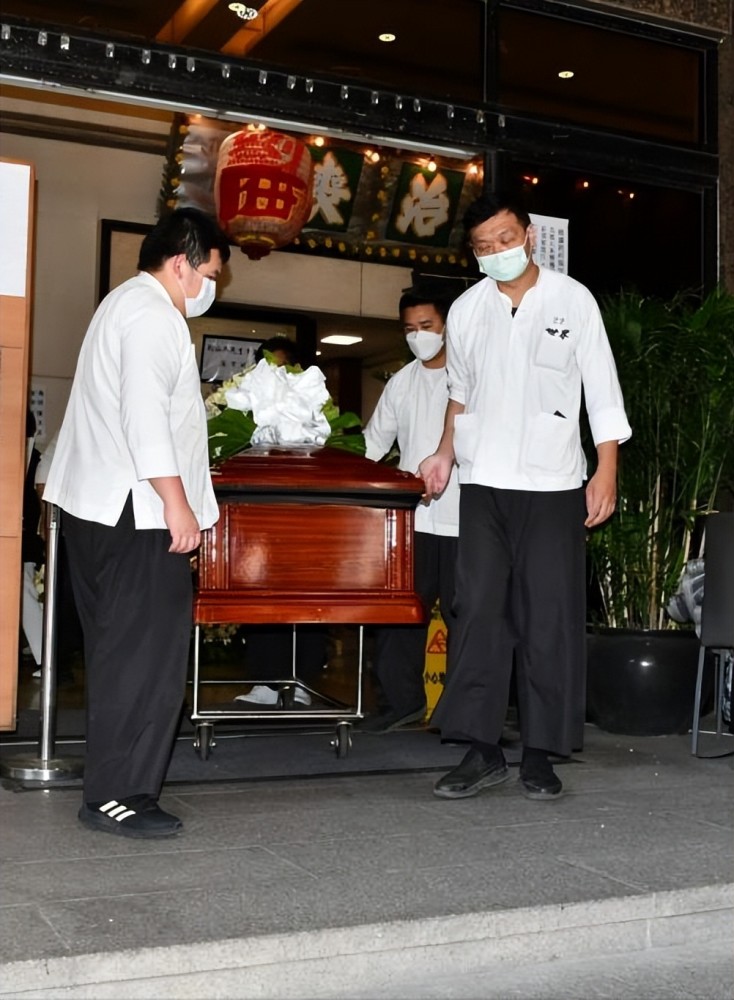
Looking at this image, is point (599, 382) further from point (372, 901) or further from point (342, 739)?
point (372, 901)

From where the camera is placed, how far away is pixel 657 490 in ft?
18.6

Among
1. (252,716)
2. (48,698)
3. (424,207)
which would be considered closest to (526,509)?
(252,716)

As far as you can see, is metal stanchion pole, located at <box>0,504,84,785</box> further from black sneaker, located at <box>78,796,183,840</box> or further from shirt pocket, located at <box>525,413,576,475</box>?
shirt pocket, located at <box>525,413,576,475</box>

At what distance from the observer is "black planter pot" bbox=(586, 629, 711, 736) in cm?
552

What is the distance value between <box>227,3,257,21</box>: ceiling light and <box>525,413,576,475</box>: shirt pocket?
2.60 m

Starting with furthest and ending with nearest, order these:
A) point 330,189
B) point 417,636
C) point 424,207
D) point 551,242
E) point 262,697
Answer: point 424,207, point 330,189, point 551,242, point 262,697, point 417,636

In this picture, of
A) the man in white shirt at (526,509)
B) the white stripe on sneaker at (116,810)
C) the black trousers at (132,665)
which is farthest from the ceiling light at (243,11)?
Answer: the white stripe on sneaker at (116,810)

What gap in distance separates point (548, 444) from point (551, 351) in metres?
0.33

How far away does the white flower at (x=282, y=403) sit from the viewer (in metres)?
4.68

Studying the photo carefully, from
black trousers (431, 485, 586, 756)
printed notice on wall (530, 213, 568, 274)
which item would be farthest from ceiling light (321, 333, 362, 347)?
black trousers (431, 485, 586, 756)

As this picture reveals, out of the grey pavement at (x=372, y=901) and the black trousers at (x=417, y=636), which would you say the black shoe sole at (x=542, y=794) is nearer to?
the grey pavement at (x=372, y=901)

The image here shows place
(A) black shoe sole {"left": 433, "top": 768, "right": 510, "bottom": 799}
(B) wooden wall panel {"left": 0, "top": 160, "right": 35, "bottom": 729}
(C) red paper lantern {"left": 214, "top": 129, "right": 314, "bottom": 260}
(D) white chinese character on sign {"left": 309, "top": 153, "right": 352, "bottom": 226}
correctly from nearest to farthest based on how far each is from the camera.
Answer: (A) black shoe sole {"left": 433, "top": 768, "right": 510, "bottom": 799}, (B) wooden wall panel {"left": 0, "top": 160, "right": 35, "bottom": 729}, (C) red paper lantern {"left": 214, "top": 129, "right": 314, "bottom": 260}, (D) white chinese character on sign {"left": 309, "top": 153, "right": 352, "bottom": 226}

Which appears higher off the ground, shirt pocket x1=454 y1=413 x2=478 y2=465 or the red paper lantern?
the red paper lantern

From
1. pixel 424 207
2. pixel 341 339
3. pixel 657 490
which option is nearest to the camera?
pixel 657 490
